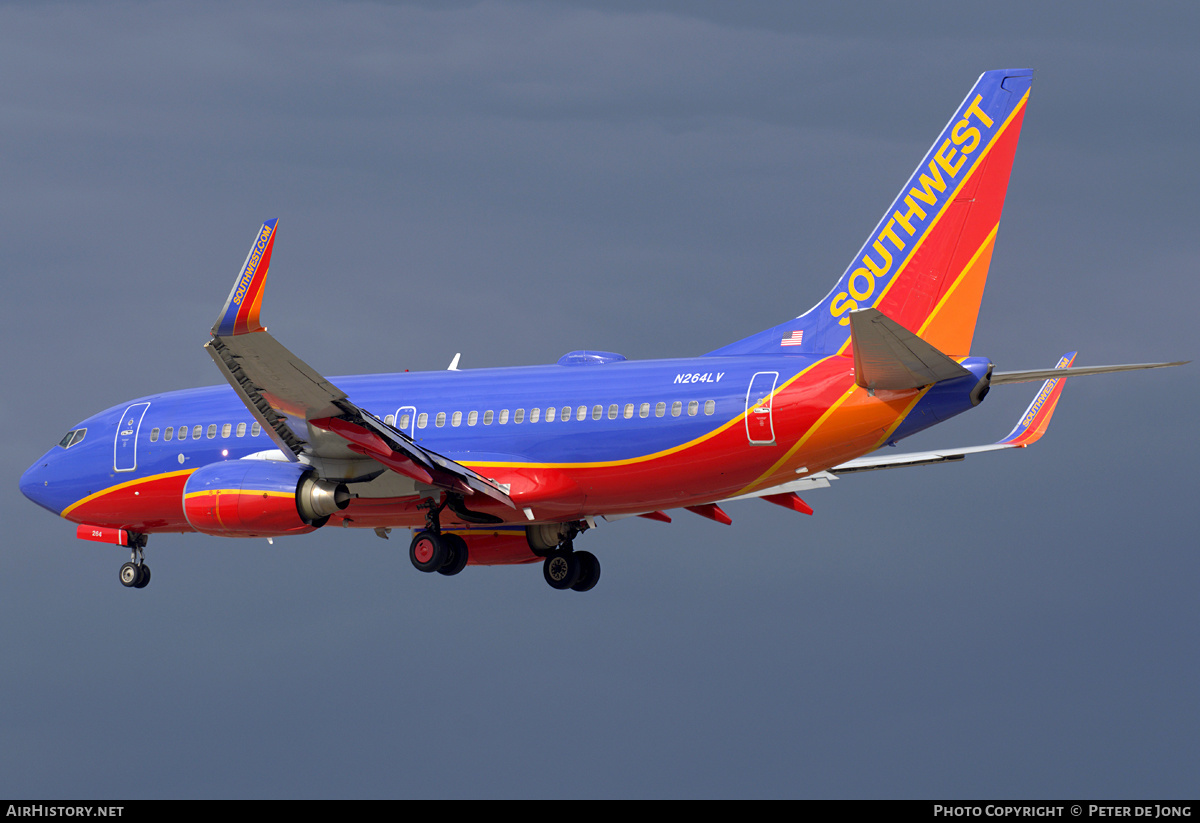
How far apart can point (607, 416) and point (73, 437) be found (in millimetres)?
14374

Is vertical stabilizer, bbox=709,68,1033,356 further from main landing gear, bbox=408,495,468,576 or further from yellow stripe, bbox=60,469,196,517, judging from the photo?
yellow stripe, bbox=60,469,196,517

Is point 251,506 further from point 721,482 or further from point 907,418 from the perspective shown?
point 907,418

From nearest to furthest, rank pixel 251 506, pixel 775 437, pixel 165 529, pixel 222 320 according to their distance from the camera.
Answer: pixel 222 320, pixel 775 437, pixel 251 506, pixel 165 529

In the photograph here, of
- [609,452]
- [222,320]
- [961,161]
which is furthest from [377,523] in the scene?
[961,161]

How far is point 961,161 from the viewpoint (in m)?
29.8

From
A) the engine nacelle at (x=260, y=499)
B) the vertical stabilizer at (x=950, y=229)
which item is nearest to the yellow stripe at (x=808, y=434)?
the vertical stabilizer at (x=950, y=229)

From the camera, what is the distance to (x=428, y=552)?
32969mm

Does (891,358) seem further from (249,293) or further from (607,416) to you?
(249,293)

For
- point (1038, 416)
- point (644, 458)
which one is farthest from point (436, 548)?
point (1038, 416)

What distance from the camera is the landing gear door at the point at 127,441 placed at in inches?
1422

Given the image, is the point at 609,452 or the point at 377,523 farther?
the point at 377,523

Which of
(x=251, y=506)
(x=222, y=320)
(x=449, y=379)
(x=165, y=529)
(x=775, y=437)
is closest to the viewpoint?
(x=222, y=320)

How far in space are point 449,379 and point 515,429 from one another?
107 inches

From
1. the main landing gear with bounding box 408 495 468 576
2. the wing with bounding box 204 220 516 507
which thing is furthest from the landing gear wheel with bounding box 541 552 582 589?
the wing with bounding box 204 220 516 507
